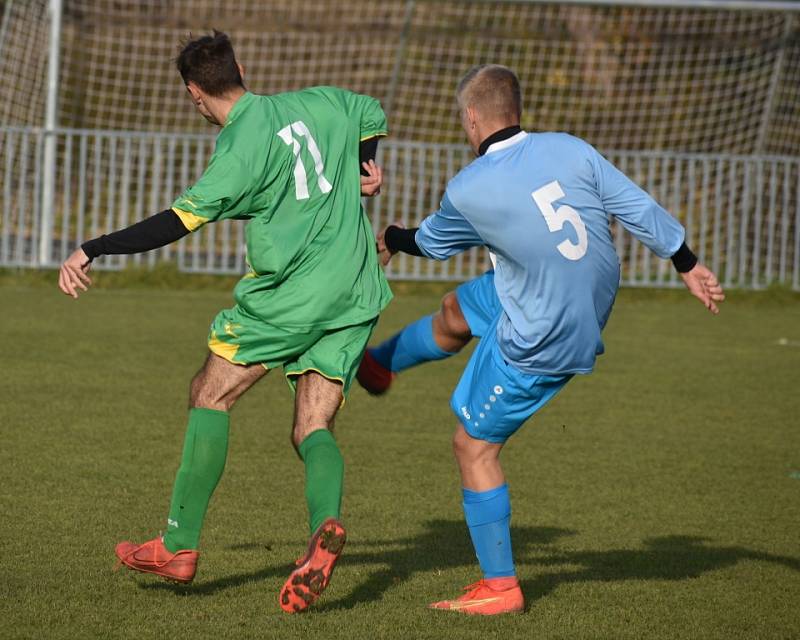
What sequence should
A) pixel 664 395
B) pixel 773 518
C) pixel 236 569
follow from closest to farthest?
pixel 236 569
pixel 773 518
pixel 664 395

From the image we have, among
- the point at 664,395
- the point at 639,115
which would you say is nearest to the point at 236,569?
the point at 664,395

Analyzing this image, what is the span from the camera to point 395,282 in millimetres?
15180

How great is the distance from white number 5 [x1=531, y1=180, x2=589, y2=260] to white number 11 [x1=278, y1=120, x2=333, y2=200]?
0.74m

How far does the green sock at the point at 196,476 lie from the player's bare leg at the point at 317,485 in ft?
0.88

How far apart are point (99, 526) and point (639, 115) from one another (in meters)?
12.5

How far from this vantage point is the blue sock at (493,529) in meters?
4.73

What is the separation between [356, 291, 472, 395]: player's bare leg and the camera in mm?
5648

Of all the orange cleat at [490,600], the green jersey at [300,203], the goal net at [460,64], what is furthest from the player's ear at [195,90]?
the goal net at [460,64]

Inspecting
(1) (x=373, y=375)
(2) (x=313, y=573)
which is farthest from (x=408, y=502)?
(2) (x=313, y=573)

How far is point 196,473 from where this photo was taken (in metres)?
4.74

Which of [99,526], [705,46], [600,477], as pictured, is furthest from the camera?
[705,46]

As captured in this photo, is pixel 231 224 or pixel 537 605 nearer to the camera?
pixel 537 605

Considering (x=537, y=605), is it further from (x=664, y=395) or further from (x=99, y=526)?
(x=664, y=395)

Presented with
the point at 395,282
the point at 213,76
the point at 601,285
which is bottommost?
the point at 395,282
